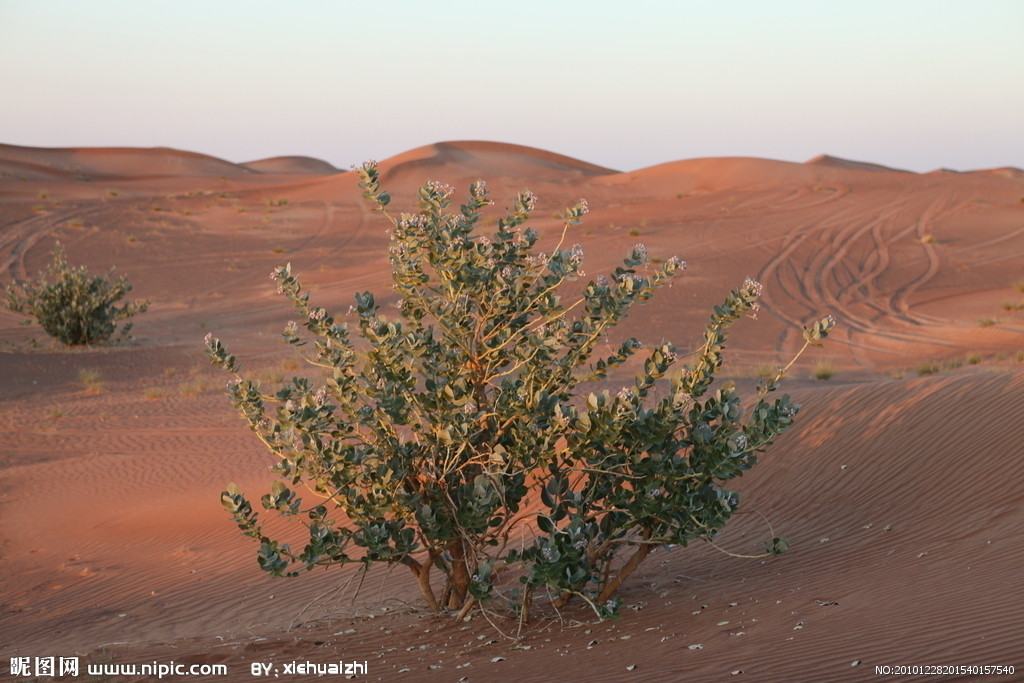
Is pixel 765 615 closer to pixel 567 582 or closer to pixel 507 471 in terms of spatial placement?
pixel 567 582

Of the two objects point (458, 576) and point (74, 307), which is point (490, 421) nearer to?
point (458, 576)

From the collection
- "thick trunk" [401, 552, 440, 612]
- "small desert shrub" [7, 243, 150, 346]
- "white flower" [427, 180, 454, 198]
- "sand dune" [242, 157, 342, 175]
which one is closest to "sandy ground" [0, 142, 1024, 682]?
"thick trunk" [401, 552, 440, 612]

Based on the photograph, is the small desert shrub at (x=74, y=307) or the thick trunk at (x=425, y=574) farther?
the small desert shrub at (x=74, y=307)

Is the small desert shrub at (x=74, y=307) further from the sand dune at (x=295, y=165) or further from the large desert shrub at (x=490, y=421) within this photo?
the sand dune at (x=295, y=165)

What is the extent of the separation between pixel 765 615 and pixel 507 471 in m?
1.80

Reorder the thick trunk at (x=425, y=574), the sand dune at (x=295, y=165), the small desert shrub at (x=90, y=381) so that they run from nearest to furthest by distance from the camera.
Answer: the thick trunk at (x=425, y=574), the small desert shrub at (x=90, y=381), the sand dune at (x=295, y=165)

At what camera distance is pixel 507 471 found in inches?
249

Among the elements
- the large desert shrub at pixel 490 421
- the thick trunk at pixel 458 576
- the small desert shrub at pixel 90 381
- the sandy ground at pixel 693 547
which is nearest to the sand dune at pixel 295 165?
the sandy ground at pixel 693 547

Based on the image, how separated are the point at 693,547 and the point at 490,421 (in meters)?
2.72

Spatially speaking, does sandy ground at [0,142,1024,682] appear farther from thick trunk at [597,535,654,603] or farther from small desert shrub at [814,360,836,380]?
small desert shrub at [814,360,836,380]

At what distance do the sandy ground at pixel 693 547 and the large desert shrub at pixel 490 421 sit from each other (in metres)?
0.67

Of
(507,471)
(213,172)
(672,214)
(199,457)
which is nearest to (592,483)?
(507,471)

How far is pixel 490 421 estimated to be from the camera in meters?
6.33

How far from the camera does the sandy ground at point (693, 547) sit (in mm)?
5461
